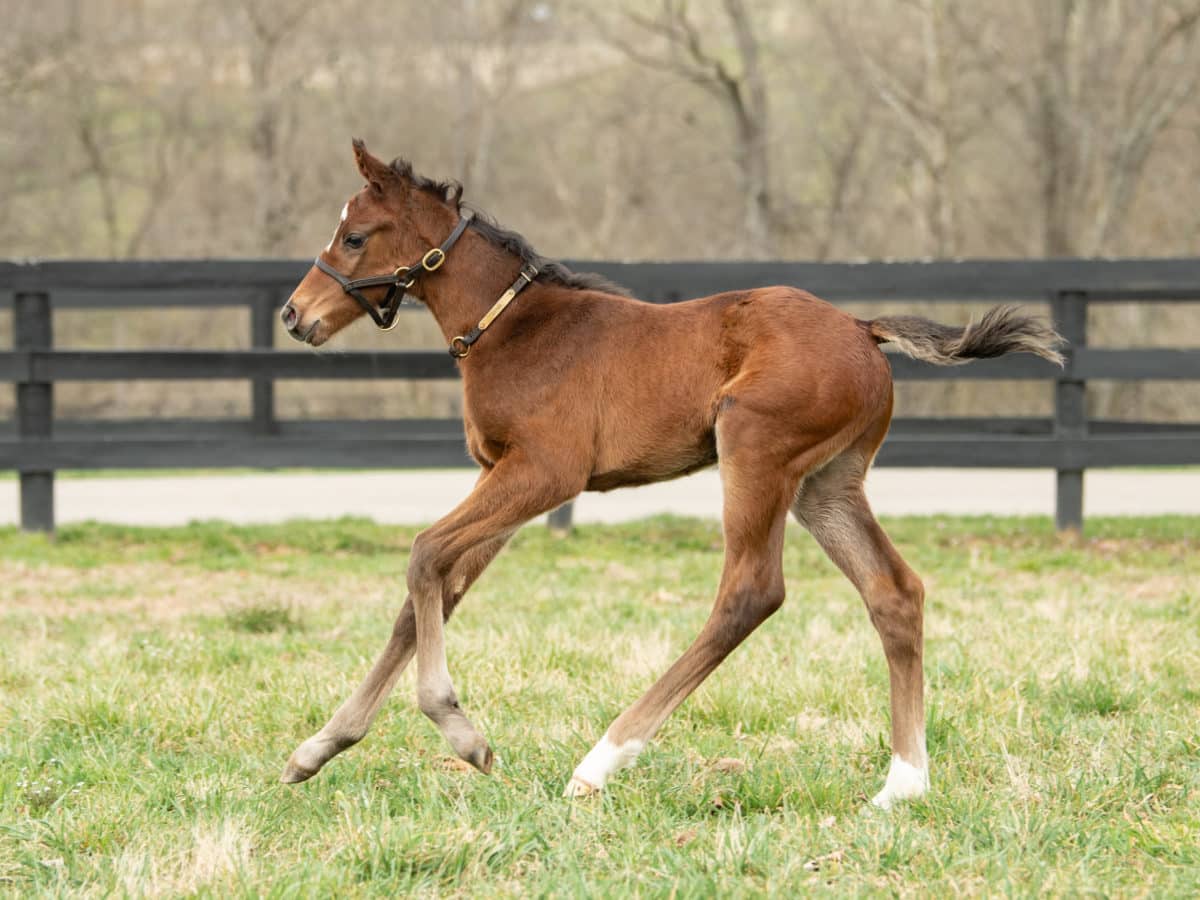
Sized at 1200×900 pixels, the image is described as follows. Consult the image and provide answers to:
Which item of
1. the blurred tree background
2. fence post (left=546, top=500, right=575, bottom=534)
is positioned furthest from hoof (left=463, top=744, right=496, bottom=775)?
the blurred tree background

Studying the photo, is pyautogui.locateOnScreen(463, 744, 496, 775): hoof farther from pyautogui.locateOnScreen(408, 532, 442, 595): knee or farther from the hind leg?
the hind leg

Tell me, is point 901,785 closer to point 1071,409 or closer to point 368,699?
point 368,699

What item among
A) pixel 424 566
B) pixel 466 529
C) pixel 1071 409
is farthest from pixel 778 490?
pixel 1071 409

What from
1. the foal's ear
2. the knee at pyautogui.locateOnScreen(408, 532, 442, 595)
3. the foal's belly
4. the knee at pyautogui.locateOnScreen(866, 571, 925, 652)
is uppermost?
the foal's ear

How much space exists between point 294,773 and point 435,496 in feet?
25.1

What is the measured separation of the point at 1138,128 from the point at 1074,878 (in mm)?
20211

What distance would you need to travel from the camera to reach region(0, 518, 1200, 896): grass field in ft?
9.21

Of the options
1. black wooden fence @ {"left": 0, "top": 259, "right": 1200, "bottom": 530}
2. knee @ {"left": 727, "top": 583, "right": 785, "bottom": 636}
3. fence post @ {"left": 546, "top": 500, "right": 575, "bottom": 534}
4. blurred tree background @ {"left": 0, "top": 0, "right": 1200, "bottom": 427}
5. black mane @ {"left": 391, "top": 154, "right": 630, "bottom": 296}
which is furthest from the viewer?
blurred tree background @ {"left": 0, "top": 0, "right": 1200, "bottom": 427}

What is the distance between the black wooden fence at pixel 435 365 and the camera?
8406 millimetres

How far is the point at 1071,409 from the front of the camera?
27.9ft

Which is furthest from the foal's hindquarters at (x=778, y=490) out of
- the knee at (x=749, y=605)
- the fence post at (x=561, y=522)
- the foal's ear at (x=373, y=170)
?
the fence post at (x=561, y=522)

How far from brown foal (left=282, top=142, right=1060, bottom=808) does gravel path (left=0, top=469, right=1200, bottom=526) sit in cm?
556

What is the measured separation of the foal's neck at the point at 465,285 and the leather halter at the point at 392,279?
3 centimetres

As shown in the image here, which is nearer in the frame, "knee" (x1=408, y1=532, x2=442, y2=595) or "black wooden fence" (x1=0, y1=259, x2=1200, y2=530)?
"knee" (x1=408, y1=532, x2=442, y2=595)
